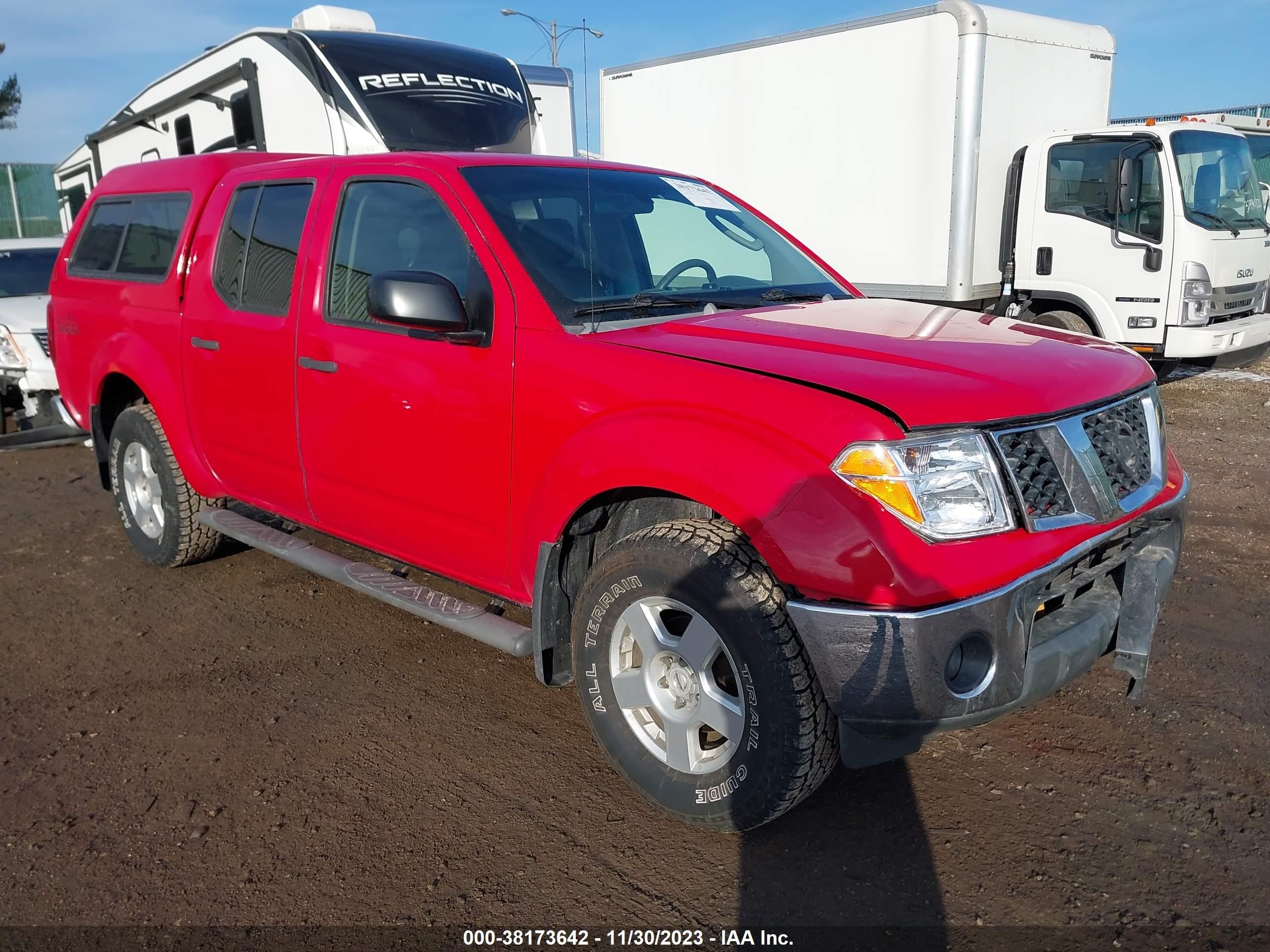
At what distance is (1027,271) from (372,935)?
325 inches

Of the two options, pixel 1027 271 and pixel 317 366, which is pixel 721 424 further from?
pixel 1027 271

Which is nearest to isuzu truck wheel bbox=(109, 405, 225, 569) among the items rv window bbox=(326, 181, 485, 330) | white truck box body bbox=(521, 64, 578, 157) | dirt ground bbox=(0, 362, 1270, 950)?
dirt ground bbox=(0, 362, 1270, 950)

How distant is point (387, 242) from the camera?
12.0 ft

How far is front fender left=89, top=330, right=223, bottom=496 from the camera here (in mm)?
Result: 4590

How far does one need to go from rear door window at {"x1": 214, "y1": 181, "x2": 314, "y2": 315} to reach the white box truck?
6182 millimetres

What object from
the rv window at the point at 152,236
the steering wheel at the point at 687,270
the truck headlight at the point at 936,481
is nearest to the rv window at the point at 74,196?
the rv window at the point at 152,236

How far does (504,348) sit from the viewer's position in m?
3.12

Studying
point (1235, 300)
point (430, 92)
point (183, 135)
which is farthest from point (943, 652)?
point (183, 135)

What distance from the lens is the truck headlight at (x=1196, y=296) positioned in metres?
8.21

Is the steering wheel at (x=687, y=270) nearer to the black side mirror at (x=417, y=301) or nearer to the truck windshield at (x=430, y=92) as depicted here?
the black side mirror at (x=417, y=301)

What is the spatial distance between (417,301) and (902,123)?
689cm

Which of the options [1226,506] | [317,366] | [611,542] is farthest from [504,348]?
[1226,506]

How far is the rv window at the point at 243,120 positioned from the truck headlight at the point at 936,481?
25.0 ft

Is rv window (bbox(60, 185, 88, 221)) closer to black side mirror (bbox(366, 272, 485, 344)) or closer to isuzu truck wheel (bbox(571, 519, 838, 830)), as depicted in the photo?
black side mirror (bbox(366, 272, 485, 344))
